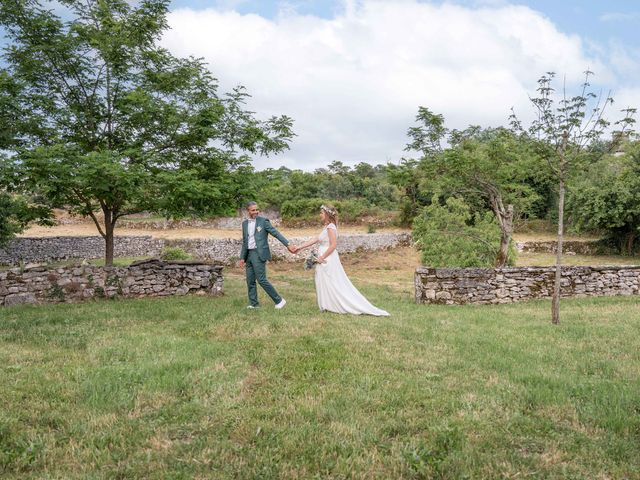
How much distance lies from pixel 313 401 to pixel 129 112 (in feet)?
31.1

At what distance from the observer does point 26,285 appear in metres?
11.0

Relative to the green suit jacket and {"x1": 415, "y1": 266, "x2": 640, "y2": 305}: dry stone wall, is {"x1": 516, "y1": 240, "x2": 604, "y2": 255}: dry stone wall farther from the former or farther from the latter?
the green suit jacket

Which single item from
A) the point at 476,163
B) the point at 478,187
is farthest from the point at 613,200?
the point at 476,163

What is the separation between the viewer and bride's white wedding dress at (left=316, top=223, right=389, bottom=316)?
989 centimetres

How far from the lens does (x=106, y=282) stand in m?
12.0

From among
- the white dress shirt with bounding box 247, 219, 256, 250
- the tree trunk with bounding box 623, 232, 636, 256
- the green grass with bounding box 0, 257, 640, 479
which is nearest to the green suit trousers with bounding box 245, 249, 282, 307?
the white dress shirt with bounding box 247, 219, 256, 250

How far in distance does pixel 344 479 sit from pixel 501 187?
14.9 metres

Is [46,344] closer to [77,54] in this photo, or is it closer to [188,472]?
[188,472]

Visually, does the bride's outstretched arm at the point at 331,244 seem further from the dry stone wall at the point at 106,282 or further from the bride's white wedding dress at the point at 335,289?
the dry stone wall at the point at 106,282

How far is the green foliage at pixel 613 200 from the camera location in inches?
1174

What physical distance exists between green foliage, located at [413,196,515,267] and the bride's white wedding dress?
826 cm

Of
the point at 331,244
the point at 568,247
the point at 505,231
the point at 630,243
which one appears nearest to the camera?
the point at 331,244

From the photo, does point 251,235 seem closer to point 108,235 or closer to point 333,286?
point 333,286

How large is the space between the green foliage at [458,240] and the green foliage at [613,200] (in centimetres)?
1514
